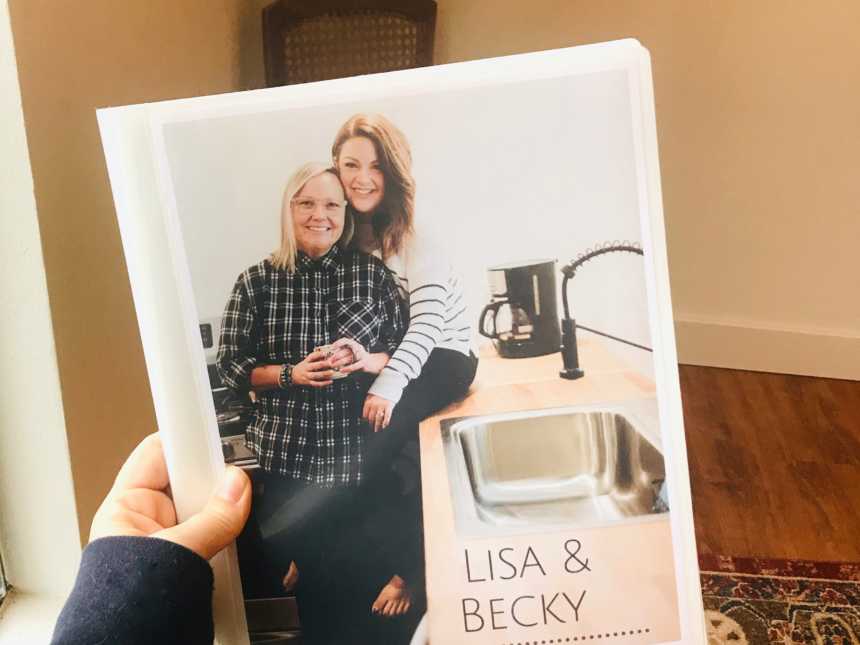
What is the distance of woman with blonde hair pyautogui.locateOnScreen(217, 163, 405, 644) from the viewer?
50cm

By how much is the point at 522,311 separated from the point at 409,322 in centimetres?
7

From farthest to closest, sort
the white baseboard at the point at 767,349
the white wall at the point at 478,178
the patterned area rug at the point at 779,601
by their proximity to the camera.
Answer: the white baseboard at the point at 767,349 < the patterned area rug at the point at 779,601 < the white wall at the point at 478,178

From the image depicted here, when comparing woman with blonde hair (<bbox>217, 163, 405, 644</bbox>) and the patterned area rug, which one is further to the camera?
the patterned area rug

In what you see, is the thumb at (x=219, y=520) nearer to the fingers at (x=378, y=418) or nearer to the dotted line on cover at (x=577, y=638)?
the fingers at (x=378, y=418)

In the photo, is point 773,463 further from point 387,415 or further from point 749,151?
point 387,415

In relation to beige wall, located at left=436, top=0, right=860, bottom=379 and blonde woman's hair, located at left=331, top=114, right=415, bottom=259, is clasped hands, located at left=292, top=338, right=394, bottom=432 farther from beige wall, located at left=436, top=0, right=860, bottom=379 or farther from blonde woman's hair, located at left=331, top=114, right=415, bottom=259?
beige wall, located at left=436, top=0, right=860, bottom=379

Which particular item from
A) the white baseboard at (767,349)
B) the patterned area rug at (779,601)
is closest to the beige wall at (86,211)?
the patterned area rug at (779,601)

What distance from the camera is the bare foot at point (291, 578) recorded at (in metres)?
0.54

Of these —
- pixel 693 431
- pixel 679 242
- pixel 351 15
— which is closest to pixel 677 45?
pixel 679 242

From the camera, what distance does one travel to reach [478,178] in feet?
1.60

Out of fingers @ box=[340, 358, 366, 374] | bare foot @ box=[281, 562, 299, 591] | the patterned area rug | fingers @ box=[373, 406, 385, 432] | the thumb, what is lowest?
the patterned area rug

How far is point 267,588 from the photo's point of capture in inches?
21.6

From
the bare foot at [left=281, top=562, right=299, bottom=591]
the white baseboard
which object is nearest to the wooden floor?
the white baseboard

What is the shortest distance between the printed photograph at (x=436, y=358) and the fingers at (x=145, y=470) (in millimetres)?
114
